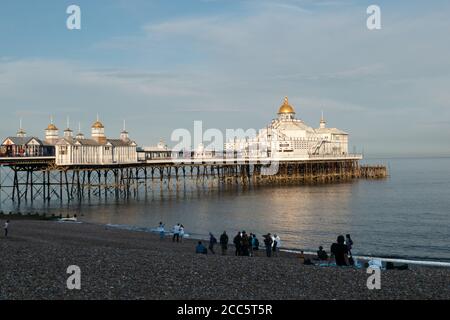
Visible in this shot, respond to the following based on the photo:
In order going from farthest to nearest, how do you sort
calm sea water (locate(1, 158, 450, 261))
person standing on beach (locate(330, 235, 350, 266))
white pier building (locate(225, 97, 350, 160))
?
white pier building (locate(225, 97, 350, 160)) < calm sea water (locate(1, 158, 450, 261)) < person standing on beach (locate(330, 235, 350, 266))

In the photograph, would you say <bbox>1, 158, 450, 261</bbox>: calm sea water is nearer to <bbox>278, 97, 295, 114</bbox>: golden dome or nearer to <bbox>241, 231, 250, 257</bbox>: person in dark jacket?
<bbox>241, 231, 250, 257</bbox>: person in dark jacket

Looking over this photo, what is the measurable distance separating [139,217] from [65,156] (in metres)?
16.1

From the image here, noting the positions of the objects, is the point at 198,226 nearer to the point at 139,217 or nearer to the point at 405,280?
the point at 139,217

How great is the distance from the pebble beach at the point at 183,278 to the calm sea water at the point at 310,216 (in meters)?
9.56

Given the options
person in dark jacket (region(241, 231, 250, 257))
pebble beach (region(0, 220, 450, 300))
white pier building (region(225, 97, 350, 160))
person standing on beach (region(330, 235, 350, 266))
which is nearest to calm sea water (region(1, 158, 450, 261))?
person in dark jacket (region(241, 231, 250, 257))

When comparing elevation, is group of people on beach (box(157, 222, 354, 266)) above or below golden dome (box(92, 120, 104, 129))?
below

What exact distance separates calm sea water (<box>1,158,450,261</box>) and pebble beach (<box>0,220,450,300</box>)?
9.56 metres

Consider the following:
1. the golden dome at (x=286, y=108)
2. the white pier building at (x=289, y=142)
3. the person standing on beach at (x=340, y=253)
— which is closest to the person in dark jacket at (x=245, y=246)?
the person standing on beach at (x=340, y=253)

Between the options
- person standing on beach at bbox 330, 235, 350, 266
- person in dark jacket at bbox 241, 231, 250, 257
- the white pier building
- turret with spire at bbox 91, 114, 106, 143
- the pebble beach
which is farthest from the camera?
the white pier building

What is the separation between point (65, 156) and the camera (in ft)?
163

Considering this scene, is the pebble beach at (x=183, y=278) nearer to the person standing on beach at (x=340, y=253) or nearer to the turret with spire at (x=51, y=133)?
the person standing on beach at (x=340, y=253)

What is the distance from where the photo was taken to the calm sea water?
2619cm

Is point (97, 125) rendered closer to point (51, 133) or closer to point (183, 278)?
point (51, 133)

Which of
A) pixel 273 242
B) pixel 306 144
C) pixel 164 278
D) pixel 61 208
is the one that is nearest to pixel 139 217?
pixel 61 208
